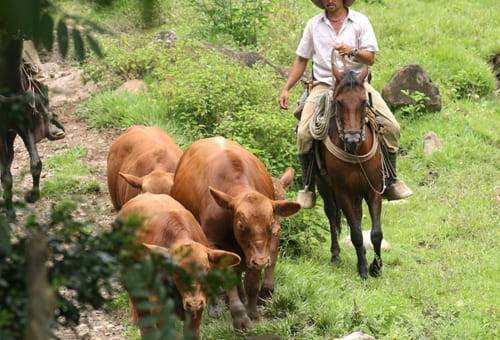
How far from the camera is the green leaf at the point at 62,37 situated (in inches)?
122

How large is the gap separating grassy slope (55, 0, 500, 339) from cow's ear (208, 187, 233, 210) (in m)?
0.95

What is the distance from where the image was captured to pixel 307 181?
1053 cm

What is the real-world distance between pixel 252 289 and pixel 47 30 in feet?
16.8

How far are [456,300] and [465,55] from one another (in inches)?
354

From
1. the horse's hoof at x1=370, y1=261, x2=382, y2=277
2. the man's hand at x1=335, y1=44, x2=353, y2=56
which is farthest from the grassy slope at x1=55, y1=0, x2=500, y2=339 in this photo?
the man's hand at x1=335, y1=44, x2=353, y2=56

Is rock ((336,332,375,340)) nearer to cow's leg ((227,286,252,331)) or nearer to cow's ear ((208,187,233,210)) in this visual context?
cow's leg ((227,286,252,331))

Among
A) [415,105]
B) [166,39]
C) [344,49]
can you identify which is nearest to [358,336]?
[344,49]

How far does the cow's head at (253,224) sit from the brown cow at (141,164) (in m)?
1.63

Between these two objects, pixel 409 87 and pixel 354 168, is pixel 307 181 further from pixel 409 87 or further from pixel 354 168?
pixel 409 87

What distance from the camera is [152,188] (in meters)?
A: 9.32

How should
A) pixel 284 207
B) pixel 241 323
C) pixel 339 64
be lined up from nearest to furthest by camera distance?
pixel 241 323
pixel 284 207
pixel 339 64

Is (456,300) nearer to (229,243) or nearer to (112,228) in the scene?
(229,243)

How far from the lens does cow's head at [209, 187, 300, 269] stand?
7.55 m

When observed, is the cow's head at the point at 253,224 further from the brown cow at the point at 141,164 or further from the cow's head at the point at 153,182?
the brown cow at the point at 141,164
